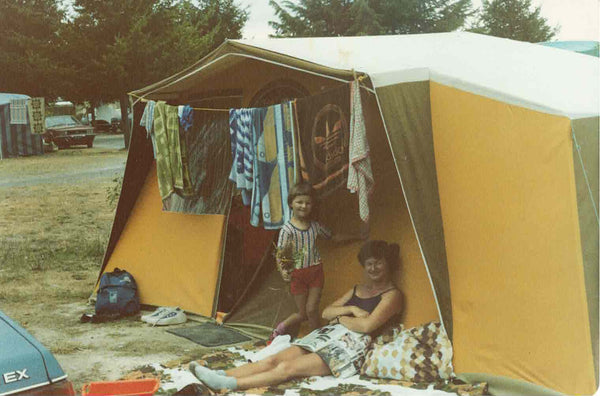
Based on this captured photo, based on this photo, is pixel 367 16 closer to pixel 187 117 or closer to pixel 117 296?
pixel 187 117

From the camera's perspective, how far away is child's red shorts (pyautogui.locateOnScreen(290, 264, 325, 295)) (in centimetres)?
517

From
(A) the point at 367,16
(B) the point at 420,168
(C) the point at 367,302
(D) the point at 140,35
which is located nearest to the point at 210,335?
(C) the point at 367,302

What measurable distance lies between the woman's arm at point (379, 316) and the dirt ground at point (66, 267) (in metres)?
1.25

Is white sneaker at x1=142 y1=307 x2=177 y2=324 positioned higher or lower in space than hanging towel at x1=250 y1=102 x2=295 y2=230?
lower

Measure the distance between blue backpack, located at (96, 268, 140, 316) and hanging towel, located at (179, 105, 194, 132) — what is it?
1.72 meters

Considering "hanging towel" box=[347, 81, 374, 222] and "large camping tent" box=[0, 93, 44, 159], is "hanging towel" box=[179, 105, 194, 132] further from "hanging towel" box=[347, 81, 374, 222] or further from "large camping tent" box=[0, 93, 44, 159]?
"large camping tent" box=[0, 93, 44, 159]

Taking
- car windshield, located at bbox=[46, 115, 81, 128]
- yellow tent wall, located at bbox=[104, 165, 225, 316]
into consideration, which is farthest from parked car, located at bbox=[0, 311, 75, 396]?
car windshield, located at bbox=[46, 115, 81, 128]

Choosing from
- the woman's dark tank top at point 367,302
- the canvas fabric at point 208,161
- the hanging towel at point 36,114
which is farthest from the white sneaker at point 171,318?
the hanging towel at point 36,114

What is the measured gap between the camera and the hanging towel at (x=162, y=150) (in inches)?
234

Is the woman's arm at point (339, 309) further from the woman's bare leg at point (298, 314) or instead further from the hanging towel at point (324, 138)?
the hanging towel at point (324, 138)

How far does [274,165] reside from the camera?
520 centimetres

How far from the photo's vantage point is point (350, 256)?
5363 millimetres

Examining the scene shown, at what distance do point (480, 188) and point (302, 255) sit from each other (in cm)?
144

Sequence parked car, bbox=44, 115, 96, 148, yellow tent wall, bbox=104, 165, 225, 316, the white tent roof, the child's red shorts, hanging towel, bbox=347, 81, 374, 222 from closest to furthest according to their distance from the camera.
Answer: the white tent roof → hanging towel, bbox=347, 81, 374, 222 → the child's red shorts → yellow tent wall, bbox=104, 165, 225, 316 → parked car, bbox=44, 115, 96, 148
